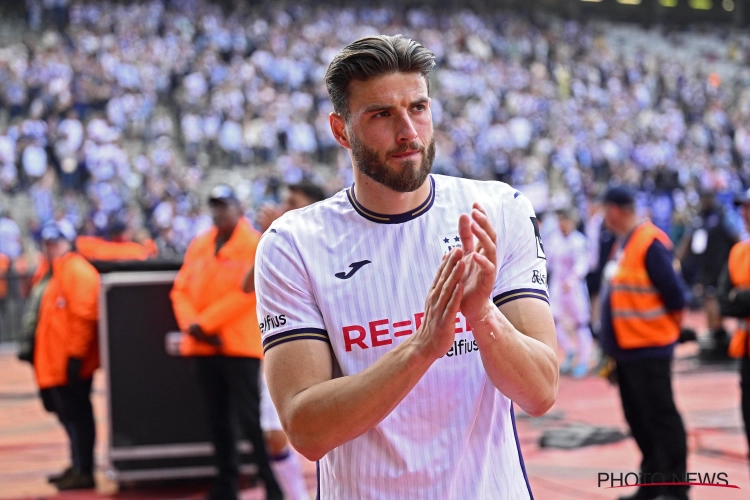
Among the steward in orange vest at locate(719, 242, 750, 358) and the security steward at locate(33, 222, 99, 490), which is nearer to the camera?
the steward in orange vest at locate(719, 242, 750, 358)

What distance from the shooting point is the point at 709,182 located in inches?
1039

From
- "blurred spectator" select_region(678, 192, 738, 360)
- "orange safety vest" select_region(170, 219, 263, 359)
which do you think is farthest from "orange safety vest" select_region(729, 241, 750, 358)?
"blurred spectator" select_region(678, 192, 738, 360)

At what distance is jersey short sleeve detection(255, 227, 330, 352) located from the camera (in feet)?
7.18

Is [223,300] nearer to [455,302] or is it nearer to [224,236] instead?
[224,236]

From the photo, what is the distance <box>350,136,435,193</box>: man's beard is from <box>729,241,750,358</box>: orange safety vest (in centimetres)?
391

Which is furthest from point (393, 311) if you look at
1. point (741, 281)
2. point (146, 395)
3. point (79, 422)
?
point (79, 422)

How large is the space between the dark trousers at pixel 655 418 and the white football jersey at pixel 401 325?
3.62 metres

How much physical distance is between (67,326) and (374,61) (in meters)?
5.66

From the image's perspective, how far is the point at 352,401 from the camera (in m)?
1.99

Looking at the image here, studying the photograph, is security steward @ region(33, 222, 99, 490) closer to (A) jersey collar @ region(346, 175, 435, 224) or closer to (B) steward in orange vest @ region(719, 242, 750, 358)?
(B) steward in orange vest @ region(719, 242, 750, 358)

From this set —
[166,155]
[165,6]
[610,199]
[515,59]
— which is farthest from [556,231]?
[515,59]

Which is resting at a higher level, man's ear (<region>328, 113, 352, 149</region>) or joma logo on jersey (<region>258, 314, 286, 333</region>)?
man's ear (<region>328, 113, 352, 149</region>)

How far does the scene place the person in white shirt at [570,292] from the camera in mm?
11266

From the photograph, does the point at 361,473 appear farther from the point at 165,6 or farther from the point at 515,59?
the point at 515,59
